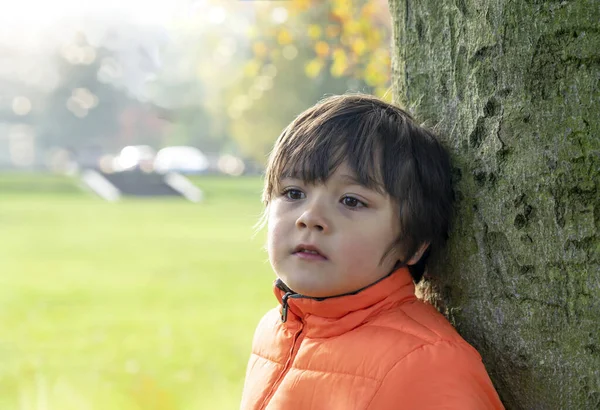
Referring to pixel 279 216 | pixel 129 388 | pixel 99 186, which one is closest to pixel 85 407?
pixel 129 388

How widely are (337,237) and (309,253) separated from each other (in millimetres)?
79

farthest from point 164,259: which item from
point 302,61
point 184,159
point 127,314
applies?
point 184,159

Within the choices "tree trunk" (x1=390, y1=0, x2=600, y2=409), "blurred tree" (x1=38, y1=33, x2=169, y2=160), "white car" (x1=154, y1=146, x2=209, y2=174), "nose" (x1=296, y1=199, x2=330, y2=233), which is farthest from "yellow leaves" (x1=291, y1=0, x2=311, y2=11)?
"blurred tree" (x1=38, y1=33, x2=169, y2=160)

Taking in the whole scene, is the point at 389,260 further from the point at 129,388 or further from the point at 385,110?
the point at 129,388

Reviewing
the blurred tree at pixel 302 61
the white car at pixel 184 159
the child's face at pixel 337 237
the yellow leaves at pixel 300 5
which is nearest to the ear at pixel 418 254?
the child's face at pixel 337 237

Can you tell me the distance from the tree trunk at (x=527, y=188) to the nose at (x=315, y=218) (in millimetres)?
346

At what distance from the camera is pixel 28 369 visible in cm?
525

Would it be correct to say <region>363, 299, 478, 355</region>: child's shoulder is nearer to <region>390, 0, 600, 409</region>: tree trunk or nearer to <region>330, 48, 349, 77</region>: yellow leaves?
<region>390, 0, 600, 409</region>: tree trunk

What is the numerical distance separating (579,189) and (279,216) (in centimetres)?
66

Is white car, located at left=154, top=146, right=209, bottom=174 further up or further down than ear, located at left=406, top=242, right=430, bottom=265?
further down

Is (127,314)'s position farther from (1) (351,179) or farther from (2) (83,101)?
(2) (83,101)

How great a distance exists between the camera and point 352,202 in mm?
1701

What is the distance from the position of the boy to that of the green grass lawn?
1.54 ft

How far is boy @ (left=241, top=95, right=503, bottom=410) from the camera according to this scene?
1.57 meters
